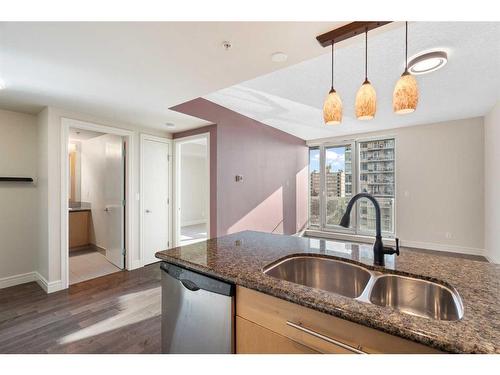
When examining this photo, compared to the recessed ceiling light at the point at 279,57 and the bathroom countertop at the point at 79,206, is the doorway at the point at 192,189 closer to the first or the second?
the bathroom countertop at the point at 79,206

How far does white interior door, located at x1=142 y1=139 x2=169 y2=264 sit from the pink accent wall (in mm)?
545

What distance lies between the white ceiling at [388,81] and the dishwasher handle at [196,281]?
175cm

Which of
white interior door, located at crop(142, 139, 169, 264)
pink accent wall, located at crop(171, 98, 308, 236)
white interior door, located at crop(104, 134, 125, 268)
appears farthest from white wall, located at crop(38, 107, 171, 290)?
pink accent wall, located at crop(171, 98, 308, 236)

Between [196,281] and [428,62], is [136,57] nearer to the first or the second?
[196,281]

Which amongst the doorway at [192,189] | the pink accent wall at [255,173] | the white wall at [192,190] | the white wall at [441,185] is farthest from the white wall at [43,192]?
the white wall at [441,185]

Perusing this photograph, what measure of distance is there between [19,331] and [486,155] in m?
6.96

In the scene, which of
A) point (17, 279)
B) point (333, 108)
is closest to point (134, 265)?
point (17, 279)

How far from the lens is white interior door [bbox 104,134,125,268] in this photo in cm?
376

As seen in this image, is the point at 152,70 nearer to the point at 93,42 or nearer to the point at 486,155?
the point at 93,42

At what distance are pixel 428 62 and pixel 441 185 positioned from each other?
341cm

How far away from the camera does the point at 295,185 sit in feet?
20.2

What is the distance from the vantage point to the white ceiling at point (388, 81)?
6.93ft

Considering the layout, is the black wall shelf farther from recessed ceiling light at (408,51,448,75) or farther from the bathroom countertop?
recessed ceiling light at (408,51,448,75)

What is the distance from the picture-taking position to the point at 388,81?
2992 mm
